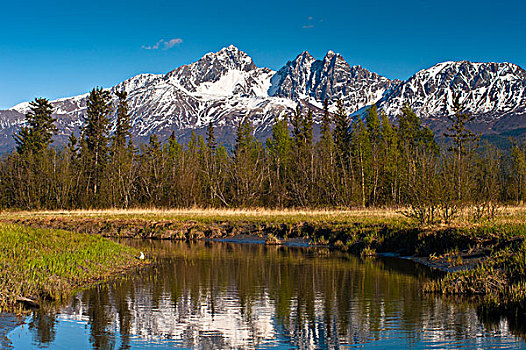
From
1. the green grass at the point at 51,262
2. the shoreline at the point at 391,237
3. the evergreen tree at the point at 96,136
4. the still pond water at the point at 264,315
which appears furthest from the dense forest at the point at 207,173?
the still pond water at the point at 264,315

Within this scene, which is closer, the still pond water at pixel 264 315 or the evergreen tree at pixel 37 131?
the still pond water at pixel 264 315

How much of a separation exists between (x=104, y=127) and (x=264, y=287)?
66.3 metres

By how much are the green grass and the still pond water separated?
0.86 metres

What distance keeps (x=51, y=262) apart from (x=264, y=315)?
8.47 meters

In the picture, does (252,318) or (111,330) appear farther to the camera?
(252,318)

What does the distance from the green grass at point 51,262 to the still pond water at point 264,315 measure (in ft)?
2.83

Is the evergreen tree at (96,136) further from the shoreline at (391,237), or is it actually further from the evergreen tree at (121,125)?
the shoreline at (391,237)

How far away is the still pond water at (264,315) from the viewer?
36.7 ft

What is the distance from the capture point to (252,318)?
Answer: 13484mm

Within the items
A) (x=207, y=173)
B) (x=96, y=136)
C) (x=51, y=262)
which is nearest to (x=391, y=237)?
(x=51, y=262)

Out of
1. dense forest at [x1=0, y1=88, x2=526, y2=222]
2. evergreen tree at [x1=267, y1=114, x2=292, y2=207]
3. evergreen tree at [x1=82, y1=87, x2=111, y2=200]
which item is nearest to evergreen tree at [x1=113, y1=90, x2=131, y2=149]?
dense forest at [x1=0, y1=88, x2=526, y2=222]

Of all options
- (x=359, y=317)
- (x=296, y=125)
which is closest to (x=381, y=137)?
(x=296, y=125)

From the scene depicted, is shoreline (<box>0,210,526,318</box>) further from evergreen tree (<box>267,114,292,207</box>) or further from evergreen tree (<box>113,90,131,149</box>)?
evergreen tree (<box>113,90,131,149</box>)

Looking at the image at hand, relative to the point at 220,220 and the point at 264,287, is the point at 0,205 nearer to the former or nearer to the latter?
the point at 220,220
